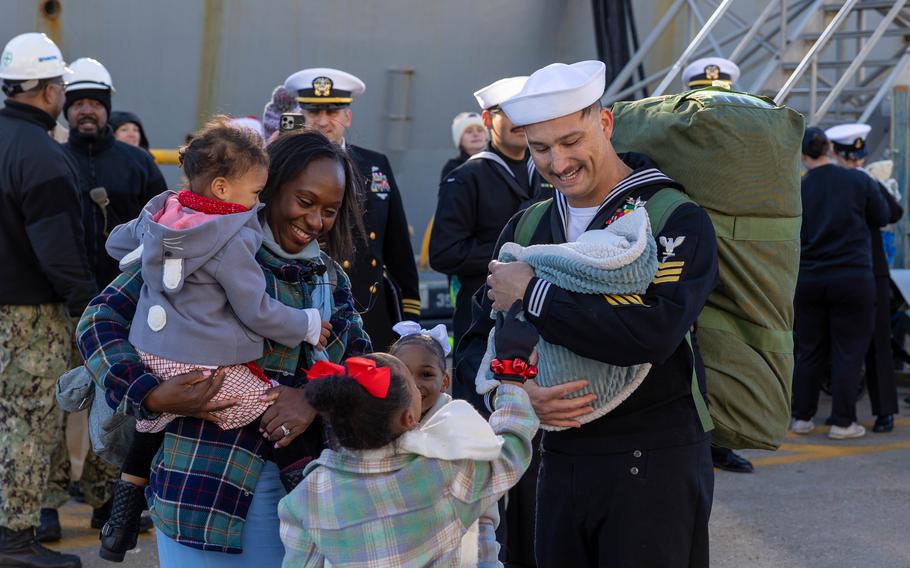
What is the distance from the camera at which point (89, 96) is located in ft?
19.7

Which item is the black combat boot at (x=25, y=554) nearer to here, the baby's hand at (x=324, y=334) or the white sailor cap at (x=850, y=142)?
the baby's hand at (x=324, y=334)

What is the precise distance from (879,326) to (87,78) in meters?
5.57

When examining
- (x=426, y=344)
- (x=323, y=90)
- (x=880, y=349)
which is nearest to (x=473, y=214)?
(x=323, y=90)

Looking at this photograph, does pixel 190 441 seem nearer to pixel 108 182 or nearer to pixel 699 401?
pixel 699 401

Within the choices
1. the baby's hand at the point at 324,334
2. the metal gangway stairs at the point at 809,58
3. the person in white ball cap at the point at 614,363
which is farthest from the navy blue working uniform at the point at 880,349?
the baby's hand at the point at 324,334

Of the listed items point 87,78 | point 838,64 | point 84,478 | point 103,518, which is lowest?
point 103,518

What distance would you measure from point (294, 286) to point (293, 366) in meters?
0.20

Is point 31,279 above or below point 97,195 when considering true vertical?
below

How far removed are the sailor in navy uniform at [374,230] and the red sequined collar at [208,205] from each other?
197 cm

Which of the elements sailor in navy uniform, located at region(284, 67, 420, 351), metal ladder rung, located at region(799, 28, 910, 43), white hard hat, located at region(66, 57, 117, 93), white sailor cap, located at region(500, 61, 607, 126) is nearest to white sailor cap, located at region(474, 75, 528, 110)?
sailor in navy uniform, located at region(284, 67, 420, 351)

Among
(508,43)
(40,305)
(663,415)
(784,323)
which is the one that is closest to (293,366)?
(663,415)

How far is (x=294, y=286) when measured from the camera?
2893 mm

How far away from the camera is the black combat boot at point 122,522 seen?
297cm

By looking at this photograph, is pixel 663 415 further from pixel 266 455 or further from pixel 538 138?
pixel 266 455
